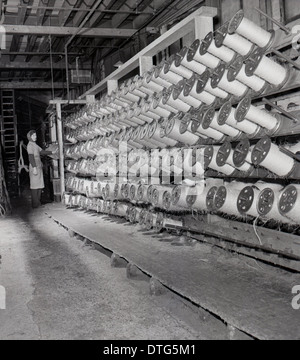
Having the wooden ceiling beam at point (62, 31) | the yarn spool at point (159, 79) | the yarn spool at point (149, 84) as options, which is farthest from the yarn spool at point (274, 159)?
the wooden ceiling beam at point (62, 31)

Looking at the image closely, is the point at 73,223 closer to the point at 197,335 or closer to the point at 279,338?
the point at 197,335

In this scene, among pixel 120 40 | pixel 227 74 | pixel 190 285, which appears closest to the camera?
pixel 190 285

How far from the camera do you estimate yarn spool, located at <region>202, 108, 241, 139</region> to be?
329 cm

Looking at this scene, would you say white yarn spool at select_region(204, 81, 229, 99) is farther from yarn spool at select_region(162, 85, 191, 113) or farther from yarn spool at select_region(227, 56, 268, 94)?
yarn spool at select_region(162, 85, 191, 113)

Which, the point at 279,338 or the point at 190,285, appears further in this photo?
the point at 190,285

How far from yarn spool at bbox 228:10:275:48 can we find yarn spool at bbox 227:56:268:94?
0.18 m

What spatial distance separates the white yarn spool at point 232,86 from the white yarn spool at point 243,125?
21 cm

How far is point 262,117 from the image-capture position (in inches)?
118

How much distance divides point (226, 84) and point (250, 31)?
44 centimetres

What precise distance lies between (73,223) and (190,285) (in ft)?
11.7

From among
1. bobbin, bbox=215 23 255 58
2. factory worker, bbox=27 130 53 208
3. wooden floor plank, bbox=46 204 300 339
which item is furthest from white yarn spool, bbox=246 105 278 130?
factory worker, bbox=27 130 53 208

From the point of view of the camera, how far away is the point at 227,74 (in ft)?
10.4

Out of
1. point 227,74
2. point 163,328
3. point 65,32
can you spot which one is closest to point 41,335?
point 163,328

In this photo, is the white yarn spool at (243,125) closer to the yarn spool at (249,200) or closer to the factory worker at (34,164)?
the yarn spool at (249,200)
